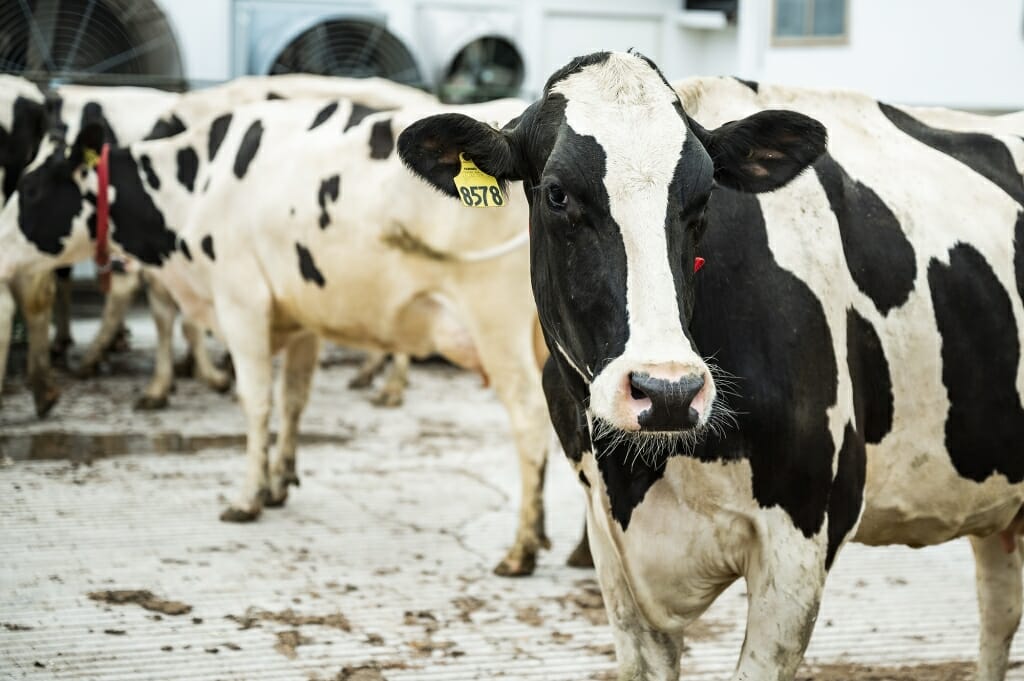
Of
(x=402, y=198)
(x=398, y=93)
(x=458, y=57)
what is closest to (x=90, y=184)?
(x=398, y=93)

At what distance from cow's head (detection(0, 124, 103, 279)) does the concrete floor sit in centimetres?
124

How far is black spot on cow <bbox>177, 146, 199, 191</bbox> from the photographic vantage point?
708 cm

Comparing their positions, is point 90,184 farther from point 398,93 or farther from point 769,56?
point 769,56

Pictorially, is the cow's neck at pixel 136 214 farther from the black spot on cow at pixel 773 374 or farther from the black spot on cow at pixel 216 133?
the black spot on cow at pixel 773 374

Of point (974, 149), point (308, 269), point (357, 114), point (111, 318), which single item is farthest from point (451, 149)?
point (111, 318)

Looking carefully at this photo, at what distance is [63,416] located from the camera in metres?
8.73

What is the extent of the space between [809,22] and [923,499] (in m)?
13.6

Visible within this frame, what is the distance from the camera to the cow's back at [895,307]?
116 inches

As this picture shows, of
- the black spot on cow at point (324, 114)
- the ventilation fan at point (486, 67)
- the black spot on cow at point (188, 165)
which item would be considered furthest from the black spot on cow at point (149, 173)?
the ventilation fan at point (486, 67)

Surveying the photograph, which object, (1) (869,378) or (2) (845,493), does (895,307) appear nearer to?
(1) (869,378)

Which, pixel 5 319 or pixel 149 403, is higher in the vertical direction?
pixel 5 319

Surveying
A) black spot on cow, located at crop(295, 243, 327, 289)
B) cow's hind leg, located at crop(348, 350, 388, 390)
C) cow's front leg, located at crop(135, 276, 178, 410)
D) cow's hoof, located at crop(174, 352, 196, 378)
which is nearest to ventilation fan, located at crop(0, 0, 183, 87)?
cow's hoof, located at crop(174, 352, 196, 378)

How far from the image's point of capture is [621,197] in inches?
104

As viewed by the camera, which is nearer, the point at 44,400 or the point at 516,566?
the point at 516,566
